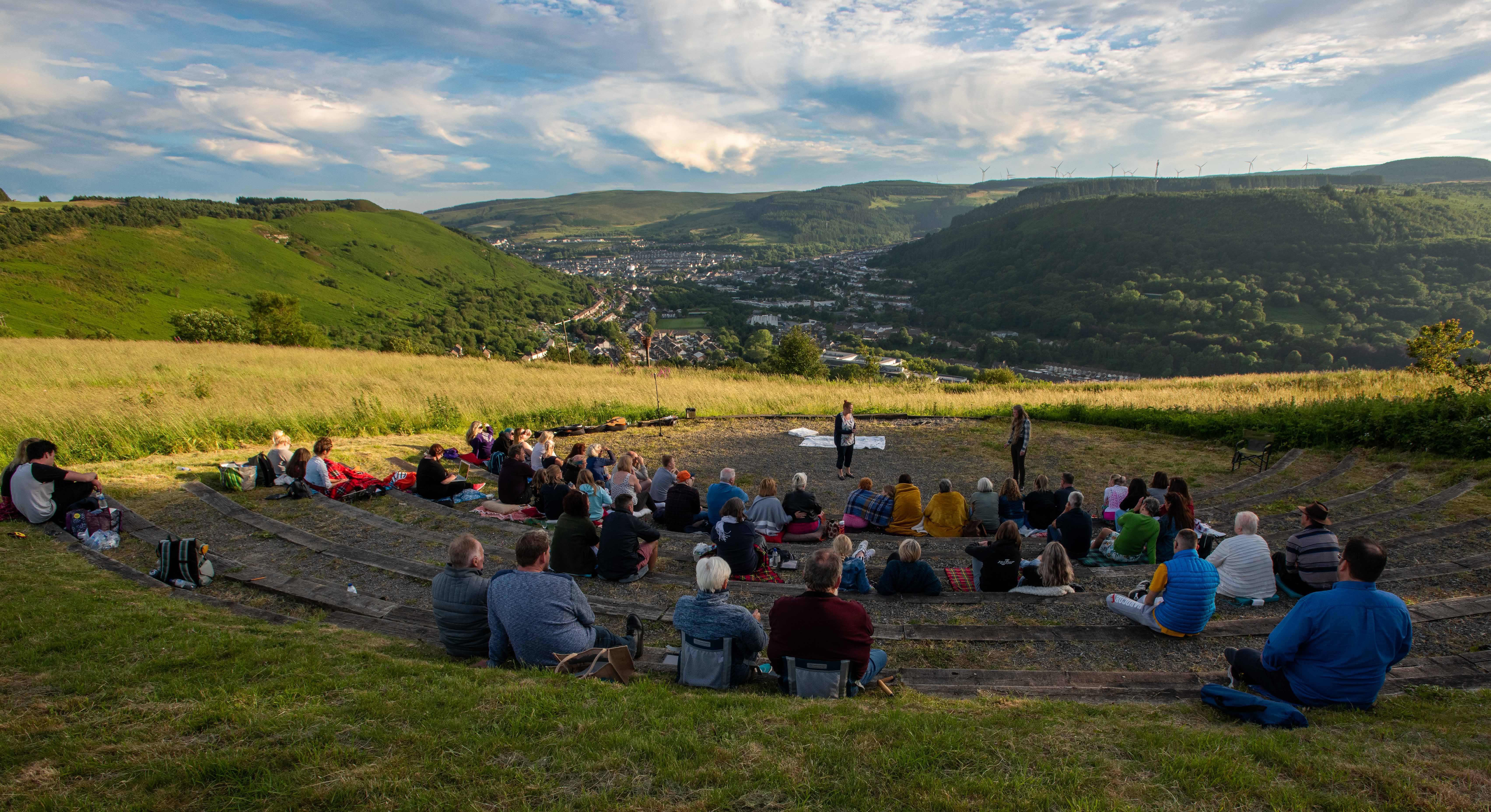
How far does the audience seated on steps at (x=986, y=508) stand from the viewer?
10.4 meters

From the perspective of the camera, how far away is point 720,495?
9.55 meters

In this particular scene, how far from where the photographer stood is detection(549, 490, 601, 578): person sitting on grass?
7715mm

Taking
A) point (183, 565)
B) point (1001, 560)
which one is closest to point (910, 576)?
point (1001, 560)

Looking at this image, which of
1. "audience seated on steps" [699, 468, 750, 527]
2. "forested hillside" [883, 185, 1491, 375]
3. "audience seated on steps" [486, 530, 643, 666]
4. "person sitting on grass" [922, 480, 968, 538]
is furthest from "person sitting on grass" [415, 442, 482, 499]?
"forested hillside" [883, 185, 1491, 375]

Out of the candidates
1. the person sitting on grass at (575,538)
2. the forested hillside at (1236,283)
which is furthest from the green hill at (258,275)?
the forested hillside at (1236,283)

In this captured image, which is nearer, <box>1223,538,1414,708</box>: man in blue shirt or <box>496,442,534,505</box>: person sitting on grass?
<box>1223,538,1414,708</box>: man in blue shirt

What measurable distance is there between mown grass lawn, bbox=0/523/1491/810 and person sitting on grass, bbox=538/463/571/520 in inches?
199

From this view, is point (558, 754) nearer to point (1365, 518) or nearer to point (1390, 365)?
point (1365, 518)

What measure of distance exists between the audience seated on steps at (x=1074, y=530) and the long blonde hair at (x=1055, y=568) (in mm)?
1436

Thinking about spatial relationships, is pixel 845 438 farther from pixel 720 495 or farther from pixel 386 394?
pixel 386 394

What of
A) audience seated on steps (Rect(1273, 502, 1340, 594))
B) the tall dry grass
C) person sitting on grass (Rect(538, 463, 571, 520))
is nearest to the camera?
audience seated on steps (Rect(1273, 502, 1340, 594))

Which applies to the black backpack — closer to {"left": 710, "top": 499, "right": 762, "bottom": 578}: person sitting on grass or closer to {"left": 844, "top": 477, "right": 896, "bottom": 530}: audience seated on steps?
{"left": 710, "top": 499, "right": 762, "bottom": 578}: person sitting on grass

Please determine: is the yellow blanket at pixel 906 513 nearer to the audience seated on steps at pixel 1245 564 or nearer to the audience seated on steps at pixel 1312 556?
the audience seated on steps at pixel 1245 564

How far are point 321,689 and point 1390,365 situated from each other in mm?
84340
